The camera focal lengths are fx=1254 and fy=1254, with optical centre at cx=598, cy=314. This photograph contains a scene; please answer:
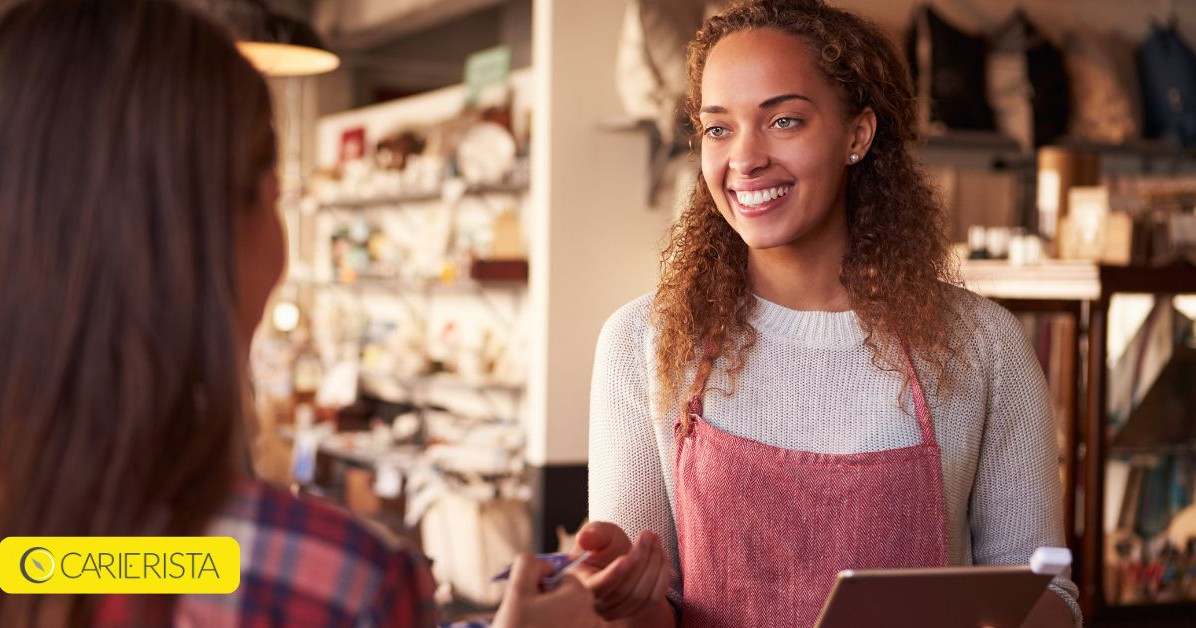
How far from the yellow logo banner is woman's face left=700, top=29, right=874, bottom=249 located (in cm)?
102

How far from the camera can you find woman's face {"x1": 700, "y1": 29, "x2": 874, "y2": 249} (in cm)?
173

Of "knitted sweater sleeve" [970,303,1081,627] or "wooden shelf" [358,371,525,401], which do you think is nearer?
"knitted sweater sleeve" [970,303,1081,627]

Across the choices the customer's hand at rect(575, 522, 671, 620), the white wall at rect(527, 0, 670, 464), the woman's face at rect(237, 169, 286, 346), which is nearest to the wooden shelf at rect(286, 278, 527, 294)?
the white wall at rect(527, 0, 670, 464)

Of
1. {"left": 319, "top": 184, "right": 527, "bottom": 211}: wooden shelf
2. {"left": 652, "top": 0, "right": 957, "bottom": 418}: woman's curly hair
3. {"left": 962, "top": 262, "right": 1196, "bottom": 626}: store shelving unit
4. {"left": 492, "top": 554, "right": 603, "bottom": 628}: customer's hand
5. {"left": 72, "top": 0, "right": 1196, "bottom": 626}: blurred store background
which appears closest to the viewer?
{"left": 492, "top": 554, "right": 603, "bottom": 628}: customer's hand

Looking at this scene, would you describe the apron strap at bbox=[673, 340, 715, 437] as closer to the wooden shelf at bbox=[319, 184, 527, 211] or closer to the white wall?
the white wall

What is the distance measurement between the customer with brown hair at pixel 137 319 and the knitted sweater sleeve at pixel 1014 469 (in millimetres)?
1056

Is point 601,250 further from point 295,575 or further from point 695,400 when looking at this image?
point 295,575

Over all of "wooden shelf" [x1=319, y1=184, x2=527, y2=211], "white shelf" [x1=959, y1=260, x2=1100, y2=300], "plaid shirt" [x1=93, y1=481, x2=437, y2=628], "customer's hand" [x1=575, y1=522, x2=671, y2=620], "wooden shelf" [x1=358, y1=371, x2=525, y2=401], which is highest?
"wooden shelf" [x1=319, y1=184, x2=527, y2=211]

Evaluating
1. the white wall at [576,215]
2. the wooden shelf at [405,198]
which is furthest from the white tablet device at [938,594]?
the wooden shelf at [405,198]

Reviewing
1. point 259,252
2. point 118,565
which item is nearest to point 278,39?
point 259,252

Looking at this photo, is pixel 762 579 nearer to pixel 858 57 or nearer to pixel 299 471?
pixel 858 57

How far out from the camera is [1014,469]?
1.72 metres

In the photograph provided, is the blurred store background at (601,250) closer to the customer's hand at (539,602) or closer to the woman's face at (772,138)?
the woman's face at (772,138)

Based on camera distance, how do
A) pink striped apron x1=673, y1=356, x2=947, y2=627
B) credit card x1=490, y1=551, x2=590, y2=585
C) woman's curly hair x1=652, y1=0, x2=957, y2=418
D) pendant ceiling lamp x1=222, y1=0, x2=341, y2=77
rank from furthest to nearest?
pendant ceiling lamp x1=222, y1=0, x2=341, y2=77, woman's curly hair x1=652, y1=0, x2=957, y2=418, pink striped apron x1=673, y1=356, x2=947, y2=627, credit card x1=490, y1=551, x2=590, y2=585
